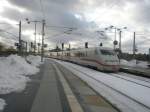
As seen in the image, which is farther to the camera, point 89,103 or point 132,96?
point 132,96

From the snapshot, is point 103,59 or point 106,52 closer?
point 103,59

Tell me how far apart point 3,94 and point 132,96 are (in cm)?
605

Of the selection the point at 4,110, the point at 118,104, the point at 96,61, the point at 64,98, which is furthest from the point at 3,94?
the point at 96,61

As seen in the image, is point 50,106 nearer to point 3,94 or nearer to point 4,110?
point 4,110

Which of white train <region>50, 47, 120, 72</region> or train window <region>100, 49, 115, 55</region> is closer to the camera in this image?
white train <region>50, 47, 120, 72</region>

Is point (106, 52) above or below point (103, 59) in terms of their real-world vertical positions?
above

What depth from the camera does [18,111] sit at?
10.1 m

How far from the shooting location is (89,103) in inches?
484

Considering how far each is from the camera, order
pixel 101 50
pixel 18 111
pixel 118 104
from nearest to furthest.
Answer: pixel 18 111 < pixel 118 104 < pixel 101 50

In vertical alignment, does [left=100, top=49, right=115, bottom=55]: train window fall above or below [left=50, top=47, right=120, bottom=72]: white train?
above

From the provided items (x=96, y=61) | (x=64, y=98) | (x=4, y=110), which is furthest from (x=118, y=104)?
(x=96, y=61)

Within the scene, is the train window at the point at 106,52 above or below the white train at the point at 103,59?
above

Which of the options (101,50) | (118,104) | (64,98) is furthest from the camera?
(101,50)

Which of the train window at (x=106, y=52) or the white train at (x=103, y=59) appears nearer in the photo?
the white train at (x=103, y=59)
